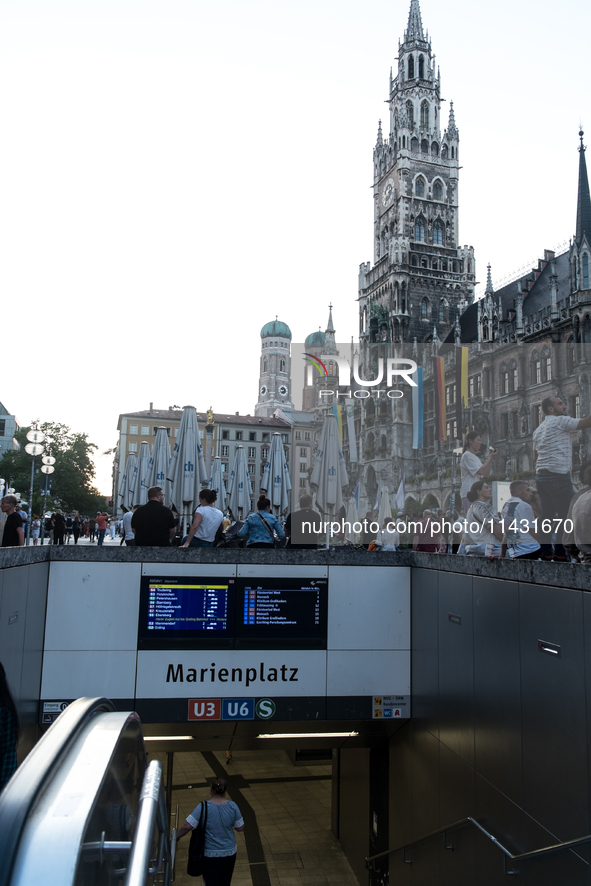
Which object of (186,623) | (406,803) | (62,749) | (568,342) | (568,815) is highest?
(568,342)

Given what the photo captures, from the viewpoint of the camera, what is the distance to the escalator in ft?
4.66

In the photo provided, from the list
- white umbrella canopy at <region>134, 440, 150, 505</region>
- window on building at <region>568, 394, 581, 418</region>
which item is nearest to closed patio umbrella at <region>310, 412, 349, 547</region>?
white umbrella canopy at <region>134, 440, 150, 505</region>

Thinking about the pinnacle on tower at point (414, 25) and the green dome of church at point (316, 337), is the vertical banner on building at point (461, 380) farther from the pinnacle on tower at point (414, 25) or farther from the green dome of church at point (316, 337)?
the green dome of church at point (316, 337)

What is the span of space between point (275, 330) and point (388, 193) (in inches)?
4091

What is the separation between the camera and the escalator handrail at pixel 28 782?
1.41 m

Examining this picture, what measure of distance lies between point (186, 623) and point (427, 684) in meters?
3.56

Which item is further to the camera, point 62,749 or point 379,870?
point 379,870

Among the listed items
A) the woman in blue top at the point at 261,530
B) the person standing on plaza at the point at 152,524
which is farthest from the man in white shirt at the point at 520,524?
the person standing on plaza at the point at 152,524

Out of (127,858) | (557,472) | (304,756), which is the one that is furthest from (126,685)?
(304,756)

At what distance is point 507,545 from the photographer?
25.2 ft

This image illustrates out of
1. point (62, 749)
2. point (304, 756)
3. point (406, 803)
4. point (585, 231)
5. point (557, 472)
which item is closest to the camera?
point (62, 749)

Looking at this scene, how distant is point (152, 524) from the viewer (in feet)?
33.8

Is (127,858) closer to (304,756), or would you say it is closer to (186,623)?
(186,623)

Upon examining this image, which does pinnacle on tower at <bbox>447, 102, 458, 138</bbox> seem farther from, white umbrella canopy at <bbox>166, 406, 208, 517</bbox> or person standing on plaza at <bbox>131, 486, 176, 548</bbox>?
person standing on plaza at <bbox>131, 486, 176, 548</bbox>
